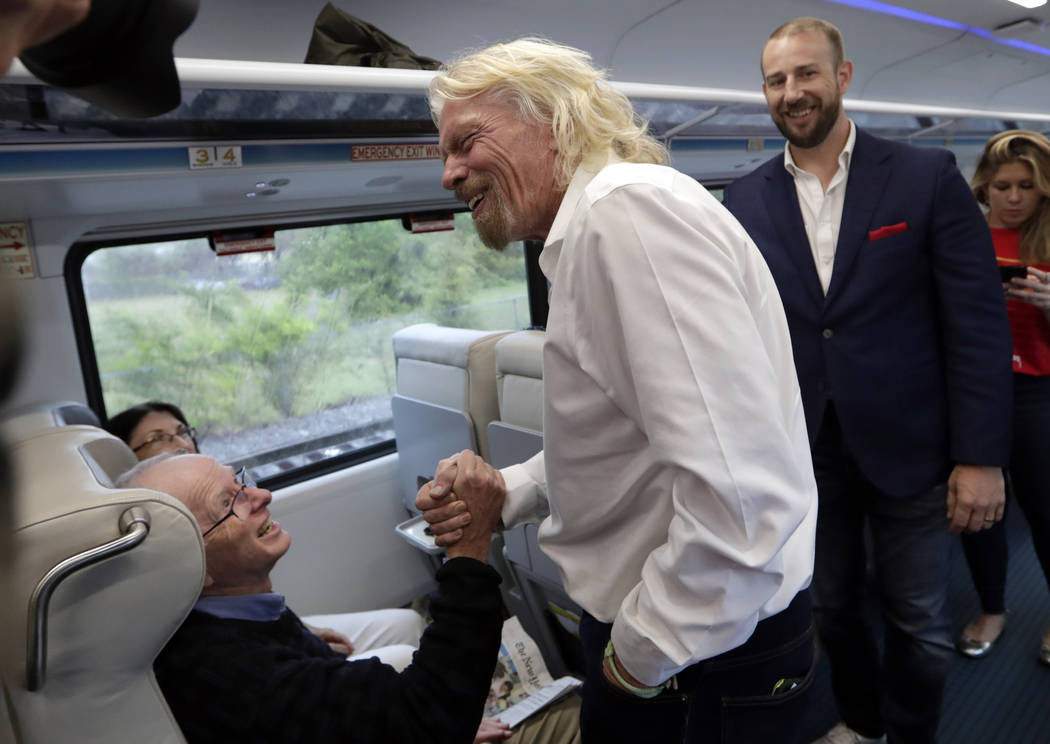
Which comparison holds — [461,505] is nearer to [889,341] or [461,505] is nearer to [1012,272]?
[889,341]

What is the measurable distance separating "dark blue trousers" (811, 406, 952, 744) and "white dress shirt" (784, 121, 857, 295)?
47 centimetres

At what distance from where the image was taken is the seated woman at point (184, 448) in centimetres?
311

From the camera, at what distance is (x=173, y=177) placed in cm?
255

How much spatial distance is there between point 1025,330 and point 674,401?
2639mm

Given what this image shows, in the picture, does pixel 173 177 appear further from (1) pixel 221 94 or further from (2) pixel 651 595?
(2) pixel 651 595

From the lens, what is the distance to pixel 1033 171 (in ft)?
9.86

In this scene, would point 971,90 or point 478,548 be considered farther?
point 971,90

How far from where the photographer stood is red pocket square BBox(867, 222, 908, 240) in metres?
2.11

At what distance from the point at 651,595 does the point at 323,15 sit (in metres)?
2.31

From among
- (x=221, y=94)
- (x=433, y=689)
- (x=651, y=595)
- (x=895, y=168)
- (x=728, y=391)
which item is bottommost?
(x=433, y=689)

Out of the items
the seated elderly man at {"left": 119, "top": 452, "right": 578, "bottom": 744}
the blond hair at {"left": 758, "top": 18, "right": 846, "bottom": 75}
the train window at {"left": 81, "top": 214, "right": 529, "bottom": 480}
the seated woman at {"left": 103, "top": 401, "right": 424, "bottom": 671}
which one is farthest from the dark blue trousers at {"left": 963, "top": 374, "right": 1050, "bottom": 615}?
the train window at {"left": 81, "top": 214, "right": 529, "bottom": 480}

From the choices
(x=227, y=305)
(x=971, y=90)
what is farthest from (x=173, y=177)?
(x=971, y=90)

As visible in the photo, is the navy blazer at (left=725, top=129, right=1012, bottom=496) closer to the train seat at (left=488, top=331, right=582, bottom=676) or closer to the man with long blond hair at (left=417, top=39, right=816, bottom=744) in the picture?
the man with long blond hair at (left=417, top=39, right=816, bottom=744)

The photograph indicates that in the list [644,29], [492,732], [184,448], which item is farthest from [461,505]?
[644,29]
